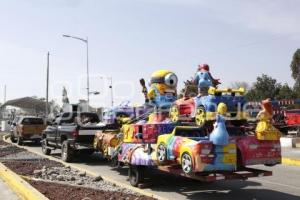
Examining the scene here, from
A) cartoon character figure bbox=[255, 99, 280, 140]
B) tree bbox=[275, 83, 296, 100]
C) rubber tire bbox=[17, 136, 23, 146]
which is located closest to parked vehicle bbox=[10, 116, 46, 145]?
rubber tire bbox=[17, 136, 23, 146]

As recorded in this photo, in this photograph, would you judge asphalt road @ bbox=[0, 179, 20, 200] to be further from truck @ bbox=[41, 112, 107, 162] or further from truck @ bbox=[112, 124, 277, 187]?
truck @ bbox=[41, 112, 107, 162]

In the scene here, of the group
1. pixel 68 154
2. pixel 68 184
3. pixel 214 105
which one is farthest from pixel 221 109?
pixel 68 154

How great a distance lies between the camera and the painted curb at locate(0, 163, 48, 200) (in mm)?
9883

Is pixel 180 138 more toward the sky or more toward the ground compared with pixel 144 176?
more toward the sky

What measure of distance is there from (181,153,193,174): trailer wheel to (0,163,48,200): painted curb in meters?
2.61

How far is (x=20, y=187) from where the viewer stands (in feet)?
36.5

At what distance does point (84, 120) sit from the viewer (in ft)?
64.9

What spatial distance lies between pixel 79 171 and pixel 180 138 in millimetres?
6140

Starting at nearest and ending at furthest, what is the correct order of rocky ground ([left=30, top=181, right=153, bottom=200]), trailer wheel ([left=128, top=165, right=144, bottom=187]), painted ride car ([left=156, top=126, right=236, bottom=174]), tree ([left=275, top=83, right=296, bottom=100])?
painted ride car ([left=156, top=126, right=236, bottom=174]) → rocky ground ([left=30, top=181, right=153, bottom=200]) → trailer wheel ([left=128, top=165, right=144, bottom=187]) → tree ([left=275, top=83, right=296, bottom=100])

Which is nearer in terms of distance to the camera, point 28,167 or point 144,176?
point 144,176

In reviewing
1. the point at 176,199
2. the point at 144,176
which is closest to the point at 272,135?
the point at 176,199

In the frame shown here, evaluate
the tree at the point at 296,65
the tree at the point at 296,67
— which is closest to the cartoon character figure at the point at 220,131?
the tree at the point at 296,67

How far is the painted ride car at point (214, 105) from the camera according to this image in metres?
10.3

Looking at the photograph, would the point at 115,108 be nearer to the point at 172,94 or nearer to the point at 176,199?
the point at 172,94
